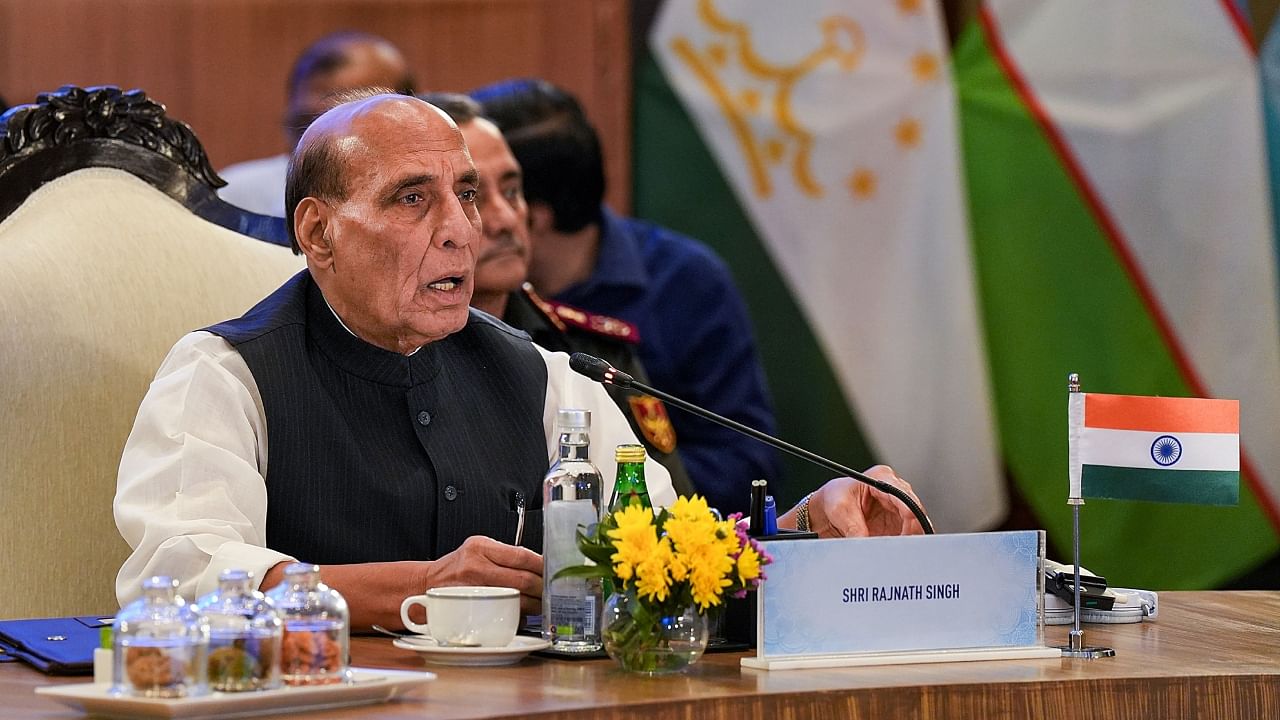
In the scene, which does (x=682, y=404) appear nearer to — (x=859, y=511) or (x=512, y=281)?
(x=859, y=511)

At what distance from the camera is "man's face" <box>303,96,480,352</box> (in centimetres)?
188

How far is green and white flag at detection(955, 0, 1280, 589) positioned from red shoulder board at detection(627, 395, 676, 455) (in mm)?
1419

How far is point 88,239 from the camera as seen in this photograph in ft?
6.98

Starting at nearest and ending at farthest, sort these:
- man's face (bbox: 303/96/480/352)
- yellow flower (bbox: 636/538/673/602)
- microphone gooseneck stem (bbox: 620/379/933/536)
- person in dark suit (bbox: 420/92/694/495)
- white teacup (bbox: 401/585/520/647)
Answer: yellow flower (bbox: 636/538/673/602), white teacup (bbox: 401/585/520/647), microphone gooseneck stem (bbox: 620/379/933/536), man's face (bbox: 303/96/480/352), person in dark suit (bbox: 420/92/694/495)

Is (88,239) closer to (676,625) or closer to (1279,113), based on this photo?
(676,625)

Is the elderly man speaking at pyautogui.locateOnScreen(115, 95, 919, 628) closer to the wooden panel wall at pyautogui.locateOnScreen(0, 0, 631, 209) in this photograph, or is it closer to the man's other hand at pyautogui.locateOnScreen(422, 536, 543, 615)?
the man's other hand at pyautogui.locateOnScreen(422, 536, 543, 615)

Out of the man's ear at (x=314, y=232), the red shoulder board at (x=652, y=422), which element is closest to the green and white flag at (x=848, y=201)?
the red shoulder board at (x=652, y=422)

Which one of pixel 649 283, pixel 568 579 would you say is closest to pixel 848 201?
pixel 649 283

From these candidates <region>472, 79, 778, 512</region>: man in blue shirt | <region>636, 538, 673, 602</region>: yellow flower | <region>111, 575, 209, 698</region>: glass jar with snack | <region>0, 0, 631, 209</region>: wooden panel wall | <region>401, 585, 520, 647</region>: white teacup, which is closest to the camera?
<region>111, 575, 209, 698</region>: glass jar with snack

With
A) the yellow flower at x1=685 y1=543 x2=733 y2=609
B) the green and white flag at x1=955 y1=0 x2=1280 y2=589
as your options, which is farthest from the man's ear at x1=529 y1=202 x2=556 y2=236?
the yellow flower at x1=685 y1=543 x2=733 y2=609

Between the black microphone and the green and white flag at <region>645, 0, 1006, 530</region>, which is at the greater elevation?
the green and white flag at <region>645, 0, 1006, 530</region>

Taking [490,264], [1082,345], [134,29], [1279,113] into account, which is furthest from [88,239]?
[1279,113]

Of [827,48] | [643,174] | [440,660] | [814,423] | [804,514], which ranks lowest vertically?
[440,660]

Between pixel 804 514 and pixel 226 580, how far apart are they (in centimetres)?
81
